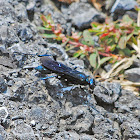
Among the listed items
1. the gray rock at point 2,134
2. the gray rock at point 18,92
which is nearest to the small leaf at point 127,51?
the gray rock at point 18,92

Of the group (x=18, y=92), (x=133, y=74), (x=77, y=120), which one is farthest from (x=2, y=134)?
(x=133, y=74)

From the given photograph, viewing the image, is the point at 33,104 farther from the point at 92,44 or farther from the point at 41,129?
the point at 92,44

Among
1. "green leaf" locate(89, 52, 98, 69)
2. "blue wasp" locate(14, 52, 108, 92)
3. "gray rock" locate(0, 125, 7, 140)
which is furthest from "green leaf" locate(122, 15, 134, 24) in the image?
"gray rock" locate(0, 125, 7, 140)


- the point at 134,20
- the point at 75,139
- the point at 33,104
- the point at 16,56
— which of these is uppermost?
the point at 134,20

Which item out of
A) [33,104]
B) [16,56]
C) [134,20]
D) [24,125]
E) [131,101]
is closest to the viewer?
[24,125]

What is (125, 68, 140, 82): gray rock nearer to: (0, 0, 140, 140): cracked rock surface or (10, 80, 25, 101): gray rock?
(0, 0, 140, 140): cracked rock surface

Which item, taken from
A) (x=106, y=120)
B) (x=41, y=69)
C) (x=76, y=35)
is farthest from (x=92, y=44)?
(x=106, y=120)
